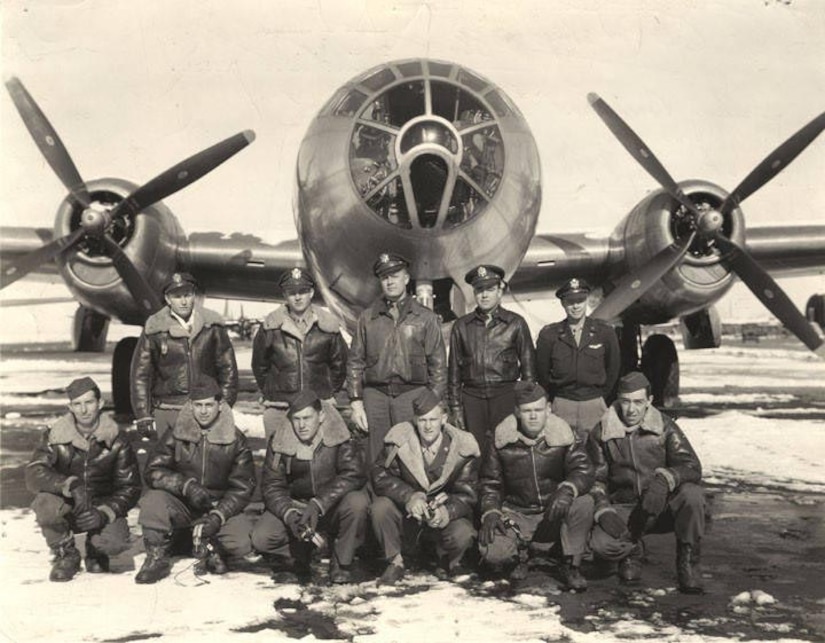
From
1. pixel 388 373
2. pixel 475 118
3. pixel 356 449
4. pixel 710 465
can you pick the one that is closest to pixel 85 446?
pixel 356 449

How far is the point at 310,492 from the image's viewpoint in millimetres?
5035

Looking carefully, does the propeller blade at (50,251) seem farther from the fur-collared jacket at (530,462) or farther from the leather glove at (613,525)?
the leather glove at (613,525)

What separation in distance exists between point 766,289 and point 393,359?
609 cm

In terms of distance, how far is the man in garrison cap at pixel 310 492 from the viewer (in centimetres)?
472

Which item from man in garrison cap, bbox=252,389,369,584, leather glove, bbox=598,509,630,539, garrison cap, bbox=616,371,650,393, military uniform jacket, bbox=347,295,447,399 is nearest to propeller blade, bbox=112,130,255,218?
military uniform jacket, bbox=347,295,447,399

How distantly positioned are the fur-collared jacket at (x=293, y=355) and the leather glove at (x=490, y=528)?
1835 mm

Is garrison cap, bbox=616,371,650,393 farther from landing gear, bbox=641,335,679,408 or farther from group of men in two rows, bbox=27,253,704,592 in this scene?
landing gear, bbox=641,335,679,408

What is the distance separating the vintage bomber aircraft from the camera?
6363mm

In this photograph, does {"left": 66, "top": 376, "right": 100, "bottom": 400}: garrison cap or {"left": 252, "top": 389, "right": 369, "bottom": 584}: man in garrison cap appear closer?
{"left": 252, "top": 389, "right": 369, "bottom": 584}: man in garrison cap

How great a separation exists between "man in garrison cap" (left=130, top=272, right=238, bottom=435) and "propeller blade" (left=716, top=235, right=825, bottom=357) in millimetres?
6296

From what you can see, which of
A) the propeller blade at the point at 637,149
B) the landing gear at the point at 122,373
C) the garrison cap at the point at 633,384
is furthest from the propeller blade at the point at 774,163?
the landing gear at the point at 122,373

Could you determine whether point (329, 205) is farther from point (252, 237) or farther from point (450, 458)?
point (252, 237)

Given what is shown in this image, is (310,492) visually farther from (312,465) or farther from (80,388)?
(80,388)

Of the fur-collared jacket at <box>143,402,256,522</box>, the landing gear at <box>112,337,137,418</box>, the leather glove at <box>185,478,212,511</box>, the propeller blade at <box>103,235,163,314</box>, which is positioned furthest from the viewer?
the landing gear at <box>112,337,137,418</box>
